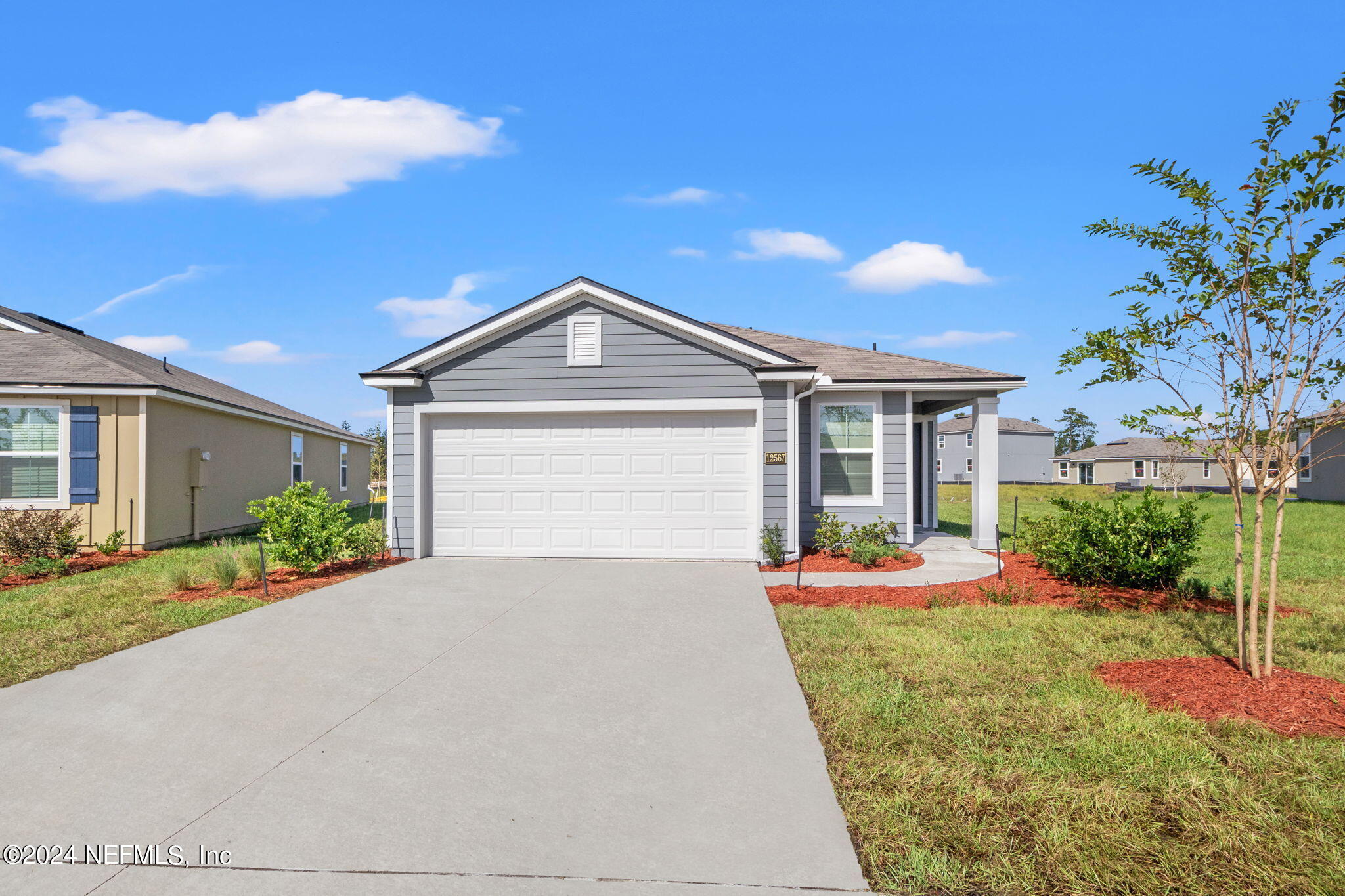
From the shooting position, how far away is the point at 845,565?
34.8ft

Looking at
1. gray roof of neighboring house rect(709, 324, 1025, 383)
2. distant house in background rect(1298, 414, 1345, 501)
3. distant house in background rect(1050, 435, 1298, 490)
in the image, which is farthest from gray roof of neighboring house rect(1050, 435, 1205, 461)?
gray roof of neighboring house rect(709, 324, 1025, 383)

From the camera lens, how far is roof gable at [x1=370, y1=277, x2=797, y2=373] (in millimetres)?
10406

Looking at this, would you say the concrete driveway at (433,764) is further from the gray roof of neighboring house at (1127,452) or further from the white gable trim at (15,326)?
the gray roof of neighboring house at (1127,452)

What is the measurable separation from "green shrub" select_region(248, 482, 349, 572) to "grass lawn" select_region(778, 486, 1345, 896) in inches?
265

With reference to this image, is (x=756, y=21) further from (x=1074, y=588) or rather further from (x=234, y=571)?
(x=234, y=571)

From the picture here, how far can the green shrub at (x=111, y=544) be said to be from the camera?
11984 mm

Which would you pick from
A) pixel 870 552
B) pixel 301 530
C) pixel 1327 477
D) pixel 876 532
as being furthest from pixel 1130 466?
pixel 301 530

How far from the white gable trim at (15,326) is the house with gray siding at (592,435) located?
9602mm

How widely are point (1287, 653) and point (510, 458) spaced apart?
949cm

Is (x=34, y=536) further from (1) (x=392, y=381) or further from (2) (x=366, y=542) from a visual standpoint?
(1) (x=392, y=381)

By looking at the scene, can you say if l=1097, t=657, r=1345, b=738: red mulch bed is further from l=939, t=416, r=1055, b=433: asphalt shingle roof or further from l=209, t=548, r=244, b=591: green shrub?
l=939, t=416, r=1055, b=433: asphalt shingle roof

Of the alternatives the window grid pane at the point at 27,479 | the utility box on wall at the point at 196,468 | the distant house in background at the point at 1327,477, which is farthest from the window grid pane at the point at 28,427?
the distant house in background at the point at 1327,477

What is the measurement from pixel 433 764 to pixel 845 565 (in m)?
7.84

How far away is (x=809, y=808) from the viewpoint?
3.31 meters
